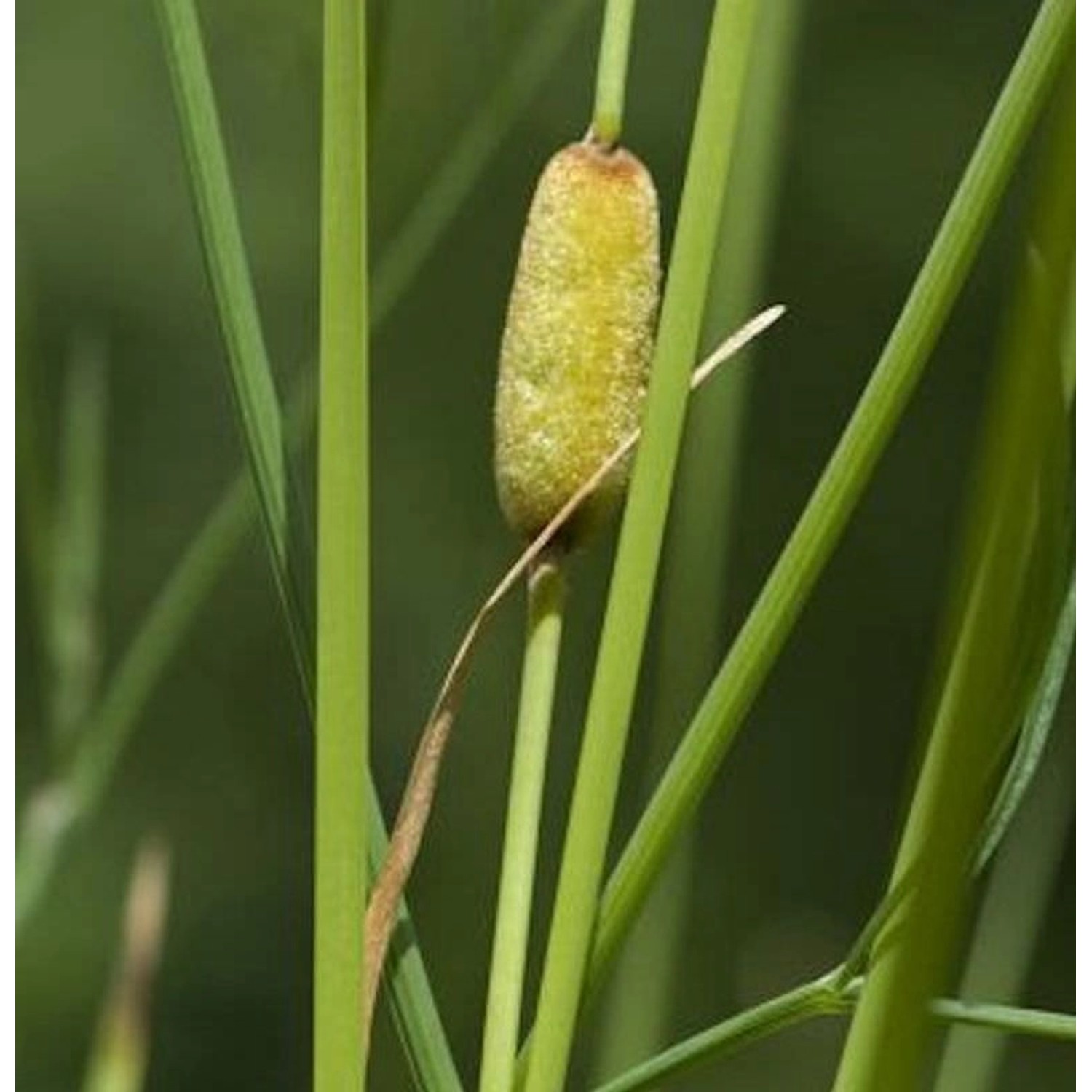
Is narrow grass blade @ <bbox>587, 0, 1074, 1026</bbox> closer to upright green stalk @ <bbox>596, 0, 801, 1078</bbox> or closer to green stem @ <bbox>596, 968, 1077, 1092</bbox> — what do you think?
green stem @ <bbox>596, 968, 1077, 1092</bbox>

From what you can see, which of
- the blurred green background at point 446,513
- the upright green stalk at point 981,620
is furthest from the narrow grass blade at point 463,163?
the blurred green background at point 446,513

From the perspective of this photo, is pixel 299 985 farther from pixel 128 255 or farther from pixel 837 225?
pixel 837 225

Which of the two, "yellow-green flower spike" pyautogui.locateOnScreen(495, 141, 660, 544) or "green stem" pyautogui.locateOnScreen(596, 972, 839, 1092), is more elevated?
"yellow-green flower spike" pyautogui.locateOnScreen(495, 141, 660, 544)

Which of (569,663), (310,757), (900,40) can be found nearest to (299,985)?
(310,757)

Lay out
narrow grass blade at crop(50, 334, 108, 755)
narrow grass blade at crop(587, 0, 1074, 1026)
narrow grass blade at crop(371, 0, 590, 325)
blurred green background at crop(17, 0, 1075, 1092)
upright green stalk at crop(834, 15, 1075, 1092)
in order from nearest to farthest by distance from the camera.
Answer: upright green stalk at crop(834, 15, 1075, 1092) < narrow grass blade at crop(587, 0, 1074, 1026) < narrow grass blade at crop(371, 0, 590, 325) < narrow grass blade at crop(50, 334, 108, 755) < blurred green background at crop(17, 0, 1075, 1092)

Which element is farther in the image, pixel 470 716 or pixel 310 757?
pixel 470 716

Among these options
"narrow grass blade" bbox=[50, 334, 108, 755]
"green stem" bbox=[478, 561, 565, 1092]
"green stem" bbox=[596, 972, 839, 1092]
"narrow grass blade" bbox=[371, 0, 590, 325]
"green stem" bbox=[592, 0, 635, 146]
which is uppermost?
"narrow grass blade" bbox=[371, 0, 590, 325]

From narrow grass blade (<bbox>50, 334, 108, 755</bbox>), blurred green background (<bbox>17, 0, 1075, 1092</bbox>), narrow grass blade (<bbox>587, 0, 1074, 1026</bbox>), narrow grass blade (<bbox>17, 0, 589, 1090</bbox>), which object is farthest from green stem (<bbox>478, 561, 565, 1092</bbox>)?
blurred green background (<bbox>17, 0, 1075, 1092</bbox>)
